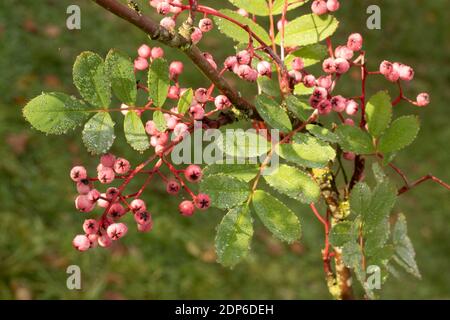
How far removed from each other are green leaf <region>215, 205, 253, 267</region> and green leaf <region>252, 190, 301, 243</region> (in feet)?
0.08

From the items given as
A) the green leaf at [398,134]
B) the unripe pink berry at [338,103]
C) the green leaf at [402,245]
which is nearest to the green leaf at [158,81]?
the unripe pink berry at [338,103]

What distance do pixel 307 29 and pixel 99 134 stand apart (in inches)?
14.5

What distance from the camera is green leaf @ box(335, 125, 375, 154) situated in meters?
0.83

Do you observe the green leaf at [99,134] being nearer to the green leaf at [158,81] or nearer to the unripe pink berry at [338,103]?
the green leaf at [158,81]

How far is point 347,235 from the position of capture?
0.84 metres

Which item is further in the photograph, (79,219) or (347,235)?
(79,219)

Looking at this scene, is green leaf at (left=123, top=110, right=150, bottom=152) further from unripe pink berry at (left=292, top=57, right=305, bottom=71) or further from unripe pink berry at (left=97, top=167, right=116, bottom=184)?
unripe pink berry at (left=292, top=57, right=305, bottom=71)

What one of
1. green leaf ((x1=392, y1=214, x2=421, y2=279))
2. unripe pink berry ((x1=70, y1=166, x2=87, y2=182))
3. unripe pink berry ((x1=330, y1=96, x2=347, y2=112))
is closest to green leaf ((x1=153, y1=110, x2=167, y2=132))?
unripe pink berry ((x1=70, y1=166, x2=87, y2=182))

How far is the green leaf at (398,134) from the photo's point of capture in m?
0.88

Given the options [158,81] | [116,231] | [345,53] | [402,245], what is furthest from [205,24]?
[402,245]

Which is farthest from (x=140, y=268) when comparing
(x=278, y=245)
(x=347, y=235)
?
(x=347, y=235)

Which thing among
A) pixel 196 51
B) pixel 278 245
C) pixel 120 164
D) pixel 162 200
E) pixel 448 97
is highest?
pixel 448 97
